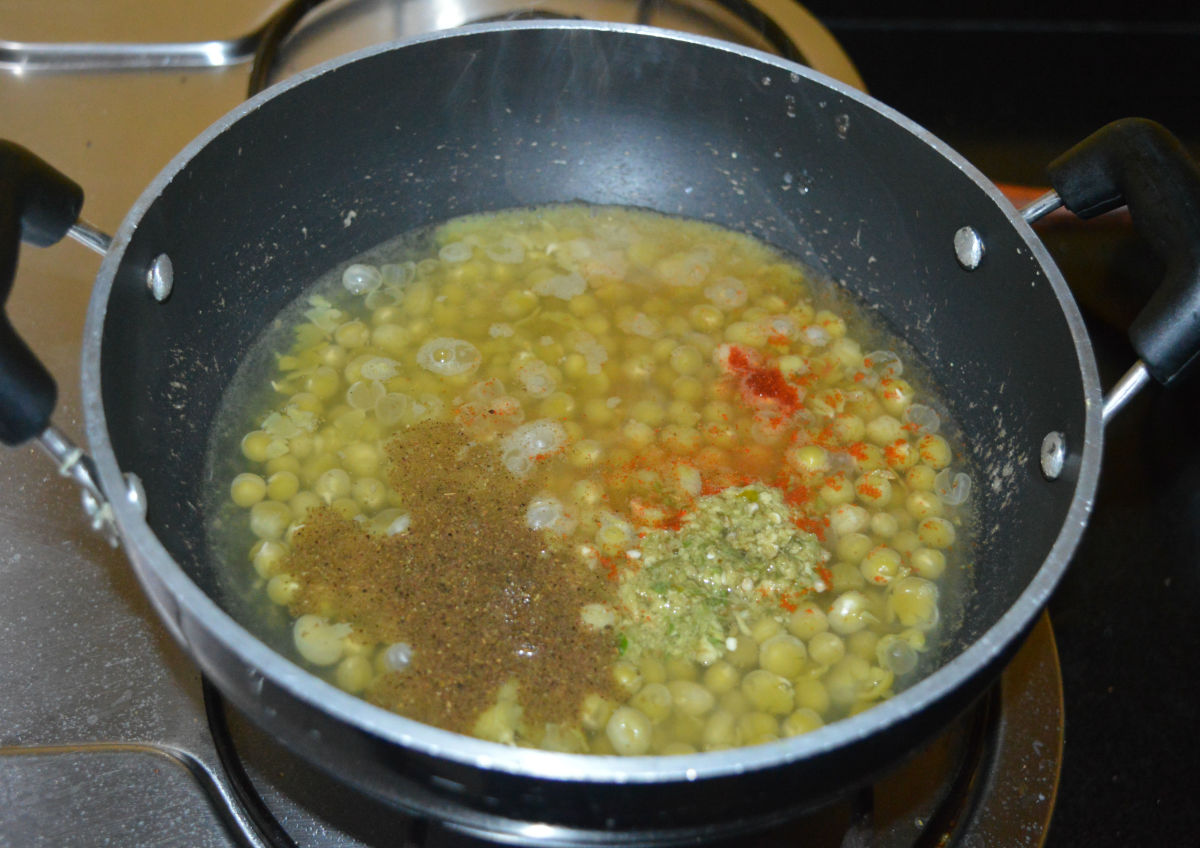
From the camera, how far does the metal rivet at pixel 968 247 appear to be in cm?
150

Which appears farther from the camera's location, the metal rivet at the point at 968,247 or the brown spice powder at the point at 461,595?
the metal rivet at the point at 968,247

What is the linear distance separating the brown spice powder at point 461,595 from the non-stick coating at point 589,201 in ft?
0.57

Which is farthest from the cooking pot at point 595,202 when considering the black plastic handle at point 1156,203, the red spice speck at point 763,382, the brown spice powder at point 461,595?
the red spice speck at point 763,382

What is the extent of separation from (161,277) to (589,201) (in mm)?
843

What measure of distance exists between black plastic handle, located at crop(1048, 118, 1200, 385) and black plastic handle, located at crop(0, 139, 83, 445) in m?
1.19

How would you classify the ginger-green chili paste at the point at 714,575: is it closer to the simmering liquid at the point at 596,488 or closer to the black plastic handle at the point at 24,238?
the simmering liquid at the point at 596,488

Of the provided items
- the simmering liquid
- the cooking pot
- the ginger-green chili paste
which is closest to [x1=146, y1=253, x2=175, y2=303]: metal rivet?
the cooking pot

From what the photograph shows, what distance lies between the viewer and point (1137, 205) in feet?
4.06

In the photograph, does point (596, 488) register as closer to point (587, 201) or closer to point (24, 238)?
point (587, 201)

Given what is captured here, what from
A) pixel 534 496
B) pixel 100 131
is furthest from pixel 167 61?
pixel 534 496

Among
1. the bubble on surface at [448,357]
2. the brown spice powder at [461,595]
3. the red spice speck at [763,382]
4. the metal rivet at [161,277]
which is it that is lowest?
the brown spice powder at [461,595]

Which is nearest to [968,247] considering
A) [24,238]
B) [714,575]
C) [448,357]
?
[714,575]

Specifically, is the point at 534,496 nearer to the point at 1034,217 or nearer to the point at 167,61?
the point at 1034,217

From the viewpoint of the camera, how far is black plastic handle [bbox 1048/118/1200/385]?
1.11m
